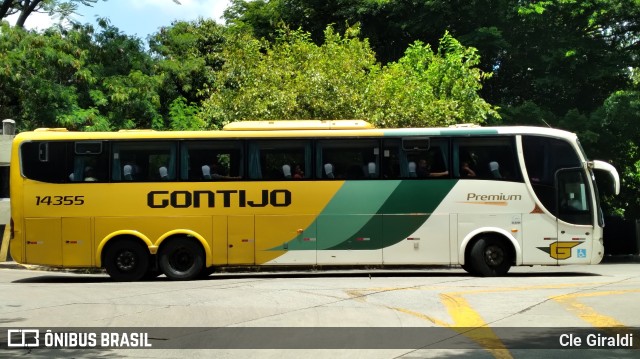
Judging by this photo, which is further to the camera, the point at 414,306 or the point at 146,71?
the point at 146,71

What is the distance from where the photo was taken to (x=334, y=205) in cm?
1897

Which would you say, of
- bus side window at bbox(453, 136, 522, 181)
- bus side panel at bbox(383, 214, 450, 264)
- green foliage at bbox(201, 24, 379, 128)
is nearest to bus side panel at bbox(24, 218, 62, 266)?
bus side panel at bbox(383, 214, 450, 264)

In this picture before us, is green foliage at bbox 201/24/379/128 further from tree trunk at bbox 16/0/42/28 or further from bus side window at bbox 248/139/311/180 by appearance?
tree trunk at bbox 16/0/42/28

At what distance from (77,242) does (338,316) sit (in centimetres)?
918

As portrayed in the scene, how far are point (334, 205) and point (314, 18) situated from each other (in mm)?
23528

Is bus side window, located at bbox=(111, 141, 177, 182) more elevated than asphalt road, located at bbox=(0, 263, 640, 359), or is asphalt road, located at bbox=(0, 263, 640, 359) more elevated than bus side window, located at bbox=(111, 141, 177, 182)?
bus side window, located at bbox=(111, 141, 177, 182)

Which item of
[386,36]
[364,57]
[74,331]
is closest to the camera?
[74,331]

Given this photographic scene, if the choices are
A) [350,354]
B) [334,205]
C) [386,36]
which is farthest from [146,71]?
[350,354]

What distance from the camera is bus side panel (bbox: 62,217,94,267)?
18812 mm

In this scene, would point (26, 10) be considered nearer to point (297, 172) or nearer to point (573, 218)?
point (297, 172)

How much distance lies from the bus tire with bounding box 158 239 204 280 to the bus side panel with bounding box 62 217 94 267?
1.65 meters

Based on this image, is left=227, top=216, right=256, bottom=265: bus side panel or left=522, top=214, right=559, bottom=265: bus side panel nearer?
left=522, top=214, right=559, bottom=265: bus side panel

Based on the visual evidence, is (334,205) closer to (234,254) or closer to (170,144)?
(234,254)

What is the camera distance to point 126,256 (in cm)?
1900
